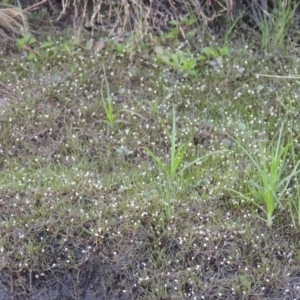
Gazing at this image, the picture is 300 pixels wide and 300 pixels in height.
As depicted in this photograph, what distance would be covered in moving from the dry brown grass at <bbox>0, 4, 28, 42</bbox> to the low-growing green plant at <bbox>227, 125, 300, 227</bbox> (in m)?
1.84

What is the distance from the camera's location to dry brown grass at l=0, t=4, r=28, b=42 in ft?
14.2

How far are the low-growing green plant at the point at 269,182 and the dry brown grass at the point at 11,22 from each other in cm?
184

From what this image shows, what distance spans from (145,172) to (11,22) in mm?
1538

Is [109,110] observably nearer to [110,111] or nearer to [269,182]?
[110,111]

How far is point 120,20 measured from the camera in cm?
440

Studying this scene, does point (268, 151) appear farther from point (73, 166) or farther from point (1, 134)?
point (1, 134)

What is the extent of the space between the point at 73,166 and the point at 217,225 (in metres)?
0.88

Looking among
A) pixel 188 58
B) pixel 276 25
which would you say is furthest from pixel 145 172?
pixel 276 25

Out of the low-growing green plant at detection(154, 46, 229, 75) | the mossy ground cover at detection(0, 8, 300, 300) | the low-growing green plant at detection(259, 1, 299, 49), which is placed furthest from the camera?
A: the low-growing green plant at detection(259, 1, 299, 49)

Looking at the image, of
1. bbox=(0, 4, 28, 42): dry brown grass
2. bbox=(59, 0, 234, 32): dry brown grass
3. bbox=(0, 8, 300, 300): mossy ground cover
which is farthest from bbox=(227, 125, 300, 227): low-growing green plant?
bbox=(0, 4, 28, 42): dry brown grass

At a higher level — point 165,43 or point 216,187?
point 165,43

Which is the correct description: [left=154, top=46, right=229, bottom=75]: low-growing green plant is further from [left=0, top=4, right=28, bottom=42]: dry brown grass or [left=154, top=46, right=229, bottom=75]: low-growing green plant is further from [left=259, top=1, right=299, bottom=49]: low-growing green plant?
[left=0, top=4, right=28, bottom=42]: dry brown grass

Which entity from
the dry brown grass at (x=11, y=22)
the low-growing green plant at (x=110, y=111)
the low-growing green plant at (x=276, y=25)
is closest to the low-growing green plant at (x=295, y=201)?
the low-growing green plant at (x=110, y=111)

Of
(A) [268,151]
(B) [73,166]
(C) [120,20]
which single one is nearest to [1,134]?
(B) [73,166]
